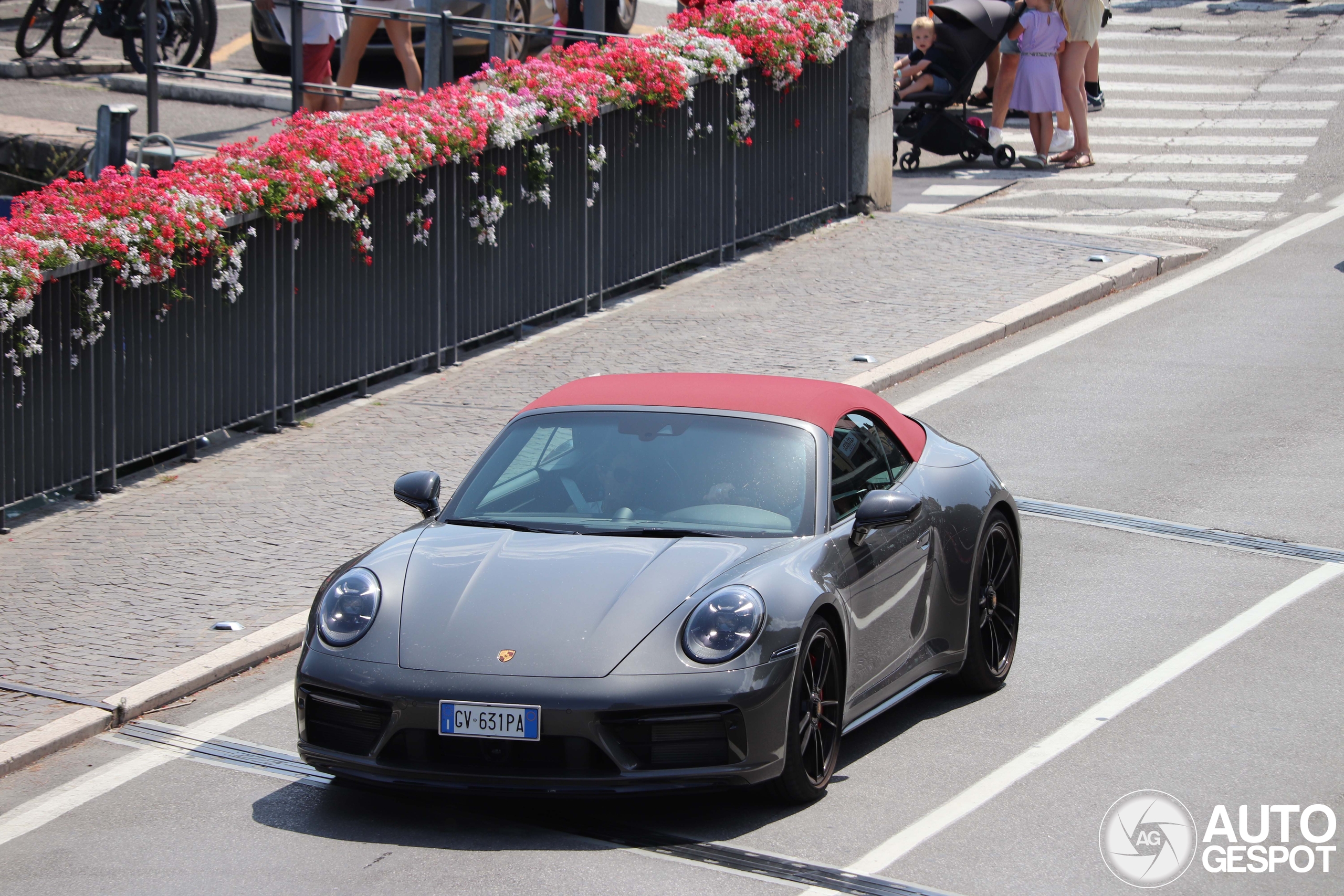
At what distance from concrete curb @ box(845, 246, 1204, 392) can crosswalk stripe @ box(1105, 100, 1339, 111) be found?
623 cm

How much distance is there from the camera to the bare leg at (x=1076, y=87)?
68.1 ft

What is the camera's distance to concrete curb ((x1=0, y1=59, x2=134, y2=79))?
2191 centimetres

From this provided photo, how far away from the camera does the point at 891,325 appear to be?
14.8 m

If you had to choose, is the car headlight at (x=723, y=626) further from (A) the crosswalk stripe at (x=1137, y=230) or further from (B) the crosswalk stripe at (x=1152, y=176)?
(B) the crosswalk stripe at (x=1152, y=176)

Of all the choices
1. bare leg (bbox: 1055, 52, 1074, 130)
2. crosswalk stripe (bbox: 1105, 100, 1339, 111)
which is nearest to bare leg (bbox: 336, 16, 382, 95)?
bare leg (bbox: 1055, 52, 1074, 130)

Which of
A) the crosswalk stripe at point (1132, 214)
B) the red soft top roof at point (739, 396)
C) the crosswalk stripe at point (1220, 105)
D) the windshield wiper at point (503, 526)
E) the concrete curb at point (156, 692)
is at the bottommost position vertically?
the concrete curb at point (156, 692)

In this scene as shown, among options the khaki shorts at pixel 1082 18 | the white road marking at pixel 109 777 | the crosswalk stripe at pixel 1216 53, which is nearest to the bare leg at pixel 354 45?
the khaki shorts at pixel 1082 18

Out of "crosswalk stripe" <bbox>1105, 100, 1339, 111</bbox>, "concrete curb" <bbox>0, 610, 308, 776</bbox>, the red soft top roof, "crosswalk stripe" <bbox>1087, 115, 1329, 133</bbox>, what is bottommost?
"concrete curb" <bbox>0, 610, 308, 776</bbox>

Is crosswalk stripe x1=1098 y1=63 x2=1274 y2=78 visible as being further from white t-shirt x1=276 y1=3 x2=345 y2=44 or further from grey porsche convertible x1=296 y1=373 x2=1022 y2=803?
grey porsche convertible x1=296 y1=373 x2=1022 y2=803

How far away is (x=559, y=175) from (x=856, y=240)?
420cm

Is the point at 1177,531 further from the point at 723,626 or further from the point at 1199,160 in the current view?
the point at 1199,160

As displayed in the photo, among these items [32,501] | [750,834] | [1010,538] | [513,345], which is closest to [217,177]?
[32,501]

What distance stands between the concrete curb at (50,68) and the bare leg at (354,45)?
17.0 feet

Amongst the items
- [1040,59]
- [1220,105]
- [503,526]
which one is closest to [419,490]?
[503,526]
